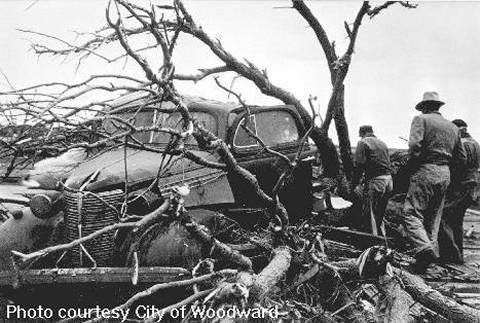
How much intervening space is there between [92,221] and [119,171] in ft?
1.69

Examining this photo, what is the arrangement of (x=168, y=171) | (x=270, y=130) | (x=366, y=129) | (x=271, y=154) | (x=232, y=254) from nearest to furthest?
(x=232, y=254) < (x=168, y=171) < (x=271, y=154) < (x=270, y=130) < (x=366, y=129)

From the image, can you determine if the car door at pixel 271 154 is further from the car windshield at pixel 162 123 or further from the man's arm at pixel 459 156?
the man's arm at pixel 459 156

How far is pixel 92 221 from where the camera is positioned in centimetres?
332

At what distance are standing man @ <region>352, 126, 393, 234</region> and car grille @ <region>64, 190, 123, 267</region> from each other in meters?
3.69

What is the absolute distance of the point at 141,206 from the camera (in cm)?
356

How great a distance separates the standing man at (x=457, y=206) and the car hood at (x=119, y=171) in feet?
11.4

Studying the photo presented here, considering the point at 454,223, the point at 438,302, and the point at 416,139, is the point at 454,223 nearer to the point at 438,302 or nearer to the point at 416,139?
the point at 416,139

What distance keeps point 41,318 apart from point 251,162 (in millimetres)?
2419

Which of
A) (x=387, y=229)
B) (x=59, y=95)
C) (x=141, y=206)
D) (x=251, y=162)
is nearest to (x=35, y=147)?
(x=59, y=95)

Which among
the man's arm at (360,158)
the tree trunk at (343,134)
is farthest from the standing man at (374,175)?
the tree trunk at (343,134)

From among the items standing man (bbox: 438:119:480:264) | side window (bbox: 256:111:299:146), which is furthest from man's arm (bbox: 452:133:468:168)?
side window (bbox: 256:111:299:146)

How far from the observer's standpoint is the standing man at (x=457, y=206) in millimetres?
5426

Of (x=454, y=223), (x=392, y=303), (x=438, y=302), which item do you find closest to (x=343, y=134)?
(x=454, y=223)

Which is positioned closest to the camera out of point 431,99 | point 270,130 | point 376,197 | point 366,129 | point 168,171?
point 168,171
